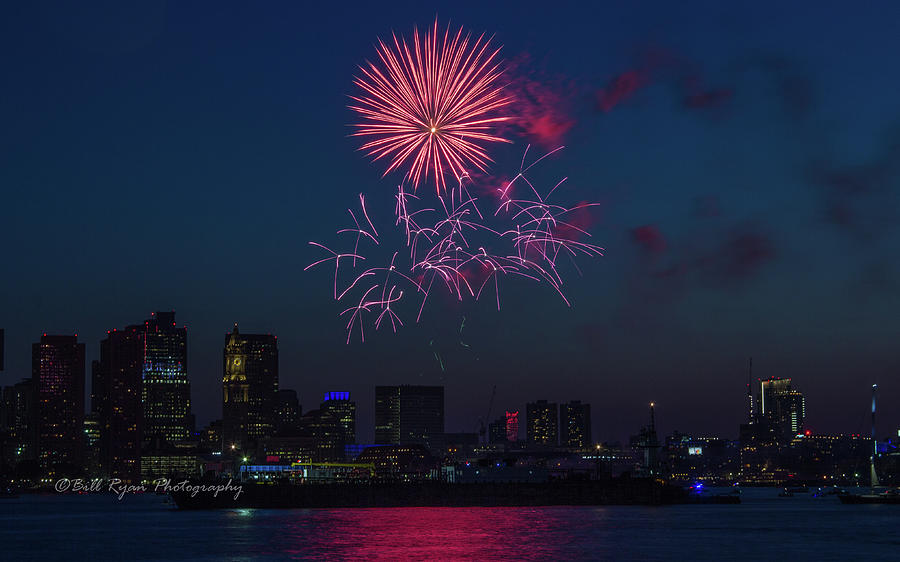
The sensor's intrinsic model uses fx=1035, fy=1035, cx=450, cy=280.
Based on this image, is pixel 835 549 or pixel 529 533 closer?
pixel 835 549

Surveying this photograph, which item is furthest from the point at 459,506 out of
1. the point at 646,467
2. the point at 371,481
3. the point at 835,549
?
the point at 835,549

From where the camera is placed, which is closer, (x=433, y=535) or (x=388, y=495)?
(x=433, y=535)

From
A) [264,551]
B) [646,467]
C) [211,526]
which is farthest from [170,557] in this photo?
[646,467]

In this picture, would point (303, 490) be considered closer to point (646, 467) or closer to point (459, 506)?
point (459, 506)

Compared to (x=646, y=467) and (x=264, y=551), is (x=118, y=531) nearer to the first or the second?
(x=264, y=551)

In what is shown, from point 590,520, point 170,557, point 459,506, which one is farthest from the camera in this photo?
point 459,506

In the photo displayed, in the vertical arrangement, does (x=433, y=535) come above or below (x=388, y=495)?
above

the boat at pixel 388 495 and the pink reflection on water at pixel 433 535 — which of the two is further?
the boat at pixel 388 495

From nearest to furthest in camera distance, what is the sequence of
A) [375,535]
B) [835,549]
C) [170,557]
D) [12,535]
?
[170,557]
[835,549]
[375,535]
[12,535]

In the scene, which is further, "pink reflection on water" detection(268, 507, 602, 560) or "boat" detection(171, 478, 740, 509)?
"boat" detection(171, 478, 740, 509)
